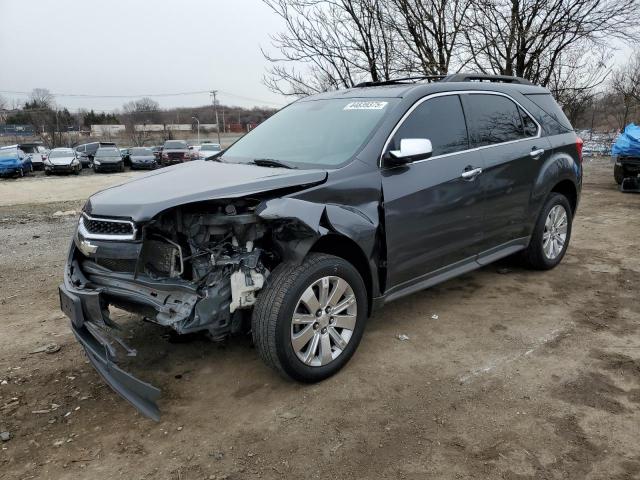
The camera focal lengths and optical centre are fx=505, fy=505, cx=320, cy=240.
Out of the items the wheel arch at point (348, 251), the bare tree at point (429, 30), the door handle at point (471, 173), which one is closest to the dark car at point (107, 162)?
the bare tree at point (429, 30)

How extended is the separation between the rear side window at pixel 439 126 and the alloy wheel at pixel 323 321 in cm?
111

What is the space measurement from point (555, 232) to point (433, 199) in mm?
2274

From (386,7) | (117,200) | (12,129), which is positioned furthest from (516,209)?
(12,129)

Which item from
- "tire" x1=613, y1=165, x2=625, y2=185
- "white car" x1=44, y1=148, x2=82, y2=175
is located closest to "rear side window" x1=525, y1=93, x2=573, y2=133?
"tire" x1=613, y1=165, x2=625, y2=185

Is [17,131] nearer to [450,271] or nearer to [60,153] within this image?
[60,153]

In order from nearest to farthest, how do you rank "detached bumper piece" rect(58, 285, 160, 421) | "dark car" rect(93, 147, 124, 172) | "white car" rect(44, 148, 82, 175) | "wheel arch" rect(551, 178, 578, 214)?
"detached bumper piece" rect(58, 285, 160, 421)
"wheel arch" rect(551, 178, 578, 214)
"white car" rect(44, 148, 82, 175)
"dark car" rect(93, 147, 124, 172)

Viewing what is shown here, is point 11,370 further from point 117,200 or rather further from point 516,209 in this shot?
point 516,209

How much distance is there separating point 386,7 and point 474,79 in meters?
8.17

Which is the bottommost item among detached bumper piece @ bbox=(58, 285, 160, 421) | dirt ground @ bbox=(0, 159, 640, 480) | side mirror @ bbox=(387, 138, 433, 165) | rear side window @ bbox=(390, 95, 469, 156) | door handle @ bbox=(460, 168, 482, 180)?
dirt ground @ bbox=(0, 159, 640, 480)

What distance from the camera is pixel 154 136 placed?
74125mm

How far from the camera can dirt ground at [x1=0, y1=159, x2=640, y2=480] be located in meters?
2.51

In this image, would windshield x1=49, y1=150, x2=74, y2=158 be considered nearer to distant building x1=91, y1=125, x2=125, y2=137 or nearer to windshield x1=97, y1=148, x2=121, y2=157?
windshield x1=97, y1=148, x2=121, y2=157

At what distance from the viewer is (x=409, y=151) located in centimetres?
336

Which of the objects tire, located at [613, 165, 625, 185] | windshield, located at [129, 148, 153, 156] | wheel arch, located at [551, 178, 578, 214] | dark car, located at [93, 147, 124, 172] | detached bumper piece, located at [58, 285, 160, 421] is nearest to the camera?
detached bumper piece, located at [58, 285, 160, 421]
